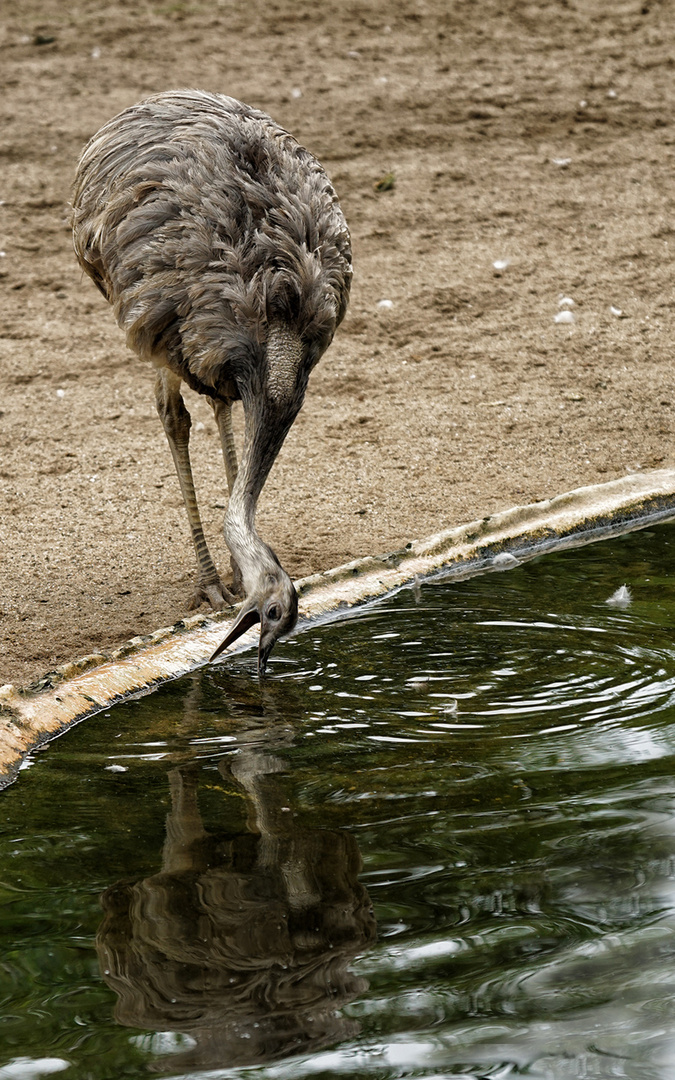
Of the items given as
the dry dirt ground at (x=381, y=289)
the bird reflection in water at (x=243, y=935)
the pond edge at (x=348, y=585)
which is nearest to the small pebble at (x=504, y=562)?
the pond edge at (x=348, y=585)

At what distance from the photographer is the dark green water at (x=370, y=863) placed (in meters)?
2.36

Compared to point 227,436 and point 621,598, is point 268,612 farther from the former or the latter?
point 227,436

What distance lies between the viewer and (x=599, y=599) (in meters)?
4.35

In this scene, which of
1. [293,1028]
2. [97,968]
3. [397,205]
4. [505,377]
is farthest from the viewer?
[397,205]

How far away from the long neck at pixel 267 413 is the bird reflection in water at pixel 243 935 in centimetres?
110

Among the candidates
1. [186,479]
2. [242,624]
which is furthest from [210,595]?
[242,624]

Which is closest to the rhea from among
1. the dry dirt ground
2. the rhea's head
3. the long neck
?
the long neck

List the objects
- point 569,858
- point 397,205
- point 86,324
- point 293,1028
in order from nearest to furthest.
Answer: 1. point 293,1028
2. point 569,858
3. point 86,324
4. point 397,205

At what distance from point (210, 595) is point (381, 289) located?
3.49 metres

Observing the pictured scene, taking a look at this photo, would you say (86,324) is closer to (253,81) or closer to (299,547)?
(299,547)

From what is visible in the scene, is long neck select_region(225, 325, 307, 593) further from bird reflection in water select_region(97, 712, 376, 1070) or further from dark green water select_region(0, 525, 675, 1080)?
bird reflection in water select_region(97, 712, 376, 1070)

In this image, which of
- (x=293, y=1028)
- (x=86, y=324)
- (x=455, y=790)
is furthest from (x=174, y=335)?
(x=86, y=324)

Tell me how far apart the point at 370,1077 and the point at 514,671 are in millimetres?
1782

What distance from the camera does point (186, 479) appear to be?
525 cm
